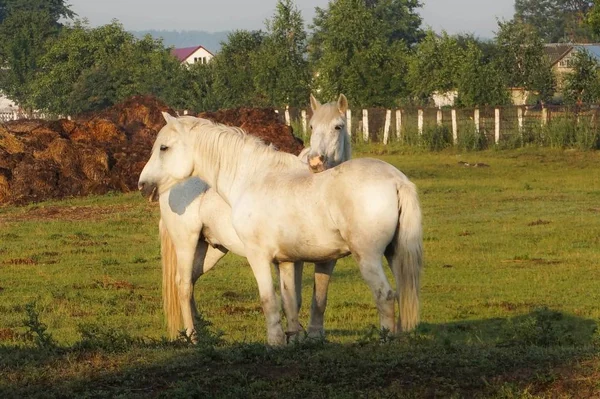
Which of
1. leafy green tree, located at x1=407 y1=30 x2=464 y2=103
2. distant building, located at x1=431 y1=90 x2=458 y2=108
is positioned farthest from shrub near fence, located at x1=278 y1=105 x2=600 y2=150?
leafy green tree, located at x1=407 y1=30 x2=464 y2=103

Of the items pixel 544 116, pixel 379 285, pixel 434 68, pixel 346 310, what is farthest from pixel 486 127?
pixel 379 285

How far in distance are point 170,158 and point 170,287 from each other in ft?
6.56

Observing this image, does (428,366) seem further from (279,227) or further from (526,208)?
(526,208)

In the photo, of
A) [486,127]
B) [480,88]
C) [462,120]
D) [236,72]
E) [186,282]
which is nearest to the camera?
[186,282]

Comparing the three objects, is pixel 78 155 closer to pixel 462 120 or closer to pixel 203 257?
pixel 203 257

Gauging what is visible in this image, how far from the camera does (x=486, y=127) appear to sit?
37.7m

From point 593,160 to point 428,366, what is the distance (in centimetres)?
2697

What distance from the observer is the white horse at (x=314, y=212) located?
8.73 meters

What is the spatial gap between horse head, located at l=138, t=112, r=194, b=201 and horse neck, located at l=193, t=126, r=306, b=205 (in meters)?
0.09

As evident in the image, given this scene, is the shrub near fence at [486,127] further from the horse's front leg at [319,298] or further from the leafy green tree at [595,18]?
the horse's front leg at [319,298]

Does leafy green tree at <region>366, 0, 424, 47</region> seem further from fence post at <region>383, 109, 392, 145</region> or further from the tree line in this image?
fence post at <region>383, 109, 392, 145</region>

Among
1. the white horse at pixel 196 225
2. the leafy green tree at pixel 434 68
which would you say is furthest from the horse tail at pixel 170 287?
the leafy green tree at pixel 434 68

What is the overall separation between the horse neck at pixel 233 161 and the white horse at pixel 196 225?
542mm

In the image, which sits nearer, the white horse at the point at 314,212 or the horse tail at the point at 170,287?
the white horse at the point at 314,212
